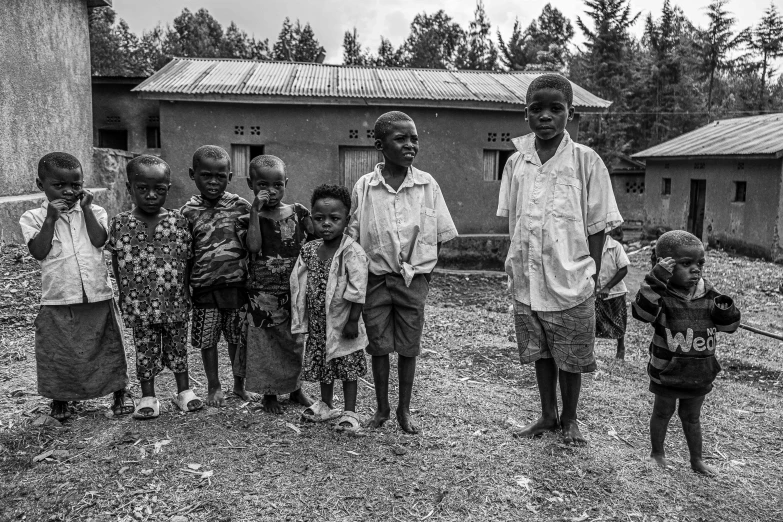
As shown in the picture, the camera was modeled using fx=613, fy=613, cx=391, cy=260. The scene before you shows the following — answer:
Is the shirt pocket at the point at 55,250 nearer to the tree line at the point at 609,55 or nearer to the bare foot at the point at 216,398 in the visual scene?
the bare foot at the point at 216,398

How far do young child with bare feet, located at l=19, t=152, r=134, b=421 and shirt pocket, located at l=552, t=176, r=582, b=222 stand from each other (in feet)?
7.84

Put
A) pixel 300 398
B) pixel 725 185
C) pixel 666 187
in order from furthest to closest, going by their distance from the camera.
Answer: pixel 666 187 < pixel 725 185 < pixel 300 398

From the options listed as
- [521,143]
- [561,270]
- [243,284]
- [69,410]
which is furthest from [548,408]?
[69,410]

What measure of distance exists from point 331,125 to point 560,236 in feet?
29.3

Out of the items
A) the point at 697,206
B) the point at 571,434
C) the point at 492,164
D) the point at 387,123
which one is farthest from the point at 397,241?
the point at 697,206

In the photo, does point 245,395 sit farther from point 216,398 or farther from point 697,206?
point 697,206

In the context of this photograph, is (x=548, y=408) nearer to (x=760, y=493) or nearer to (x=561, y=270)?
(x=561, y=270)

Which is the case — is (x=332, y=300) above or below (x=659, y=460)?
above

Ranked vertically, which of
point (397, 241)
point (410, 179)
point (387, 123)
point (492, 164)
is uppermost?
point (492, 164)

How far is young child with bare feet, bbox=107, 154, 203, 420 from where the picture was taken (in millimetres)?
3248

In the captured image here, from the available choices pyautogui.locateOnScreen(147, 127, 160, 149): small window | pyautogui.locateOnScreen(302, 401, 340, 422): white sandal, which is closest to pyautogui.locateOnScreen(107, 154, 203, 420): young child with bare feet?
pyautogui.locateOnScreen(302, 401, 340, 422): white sandal

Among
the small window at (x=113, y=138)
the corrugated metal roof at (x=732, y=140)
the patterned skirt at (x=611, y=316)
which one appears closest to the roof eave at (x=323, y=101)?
the small window at (x=113, y=138)

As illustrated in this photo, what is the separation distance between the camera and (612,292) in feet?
17.0

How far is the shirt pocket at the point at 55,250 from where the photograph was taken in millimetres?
3197
